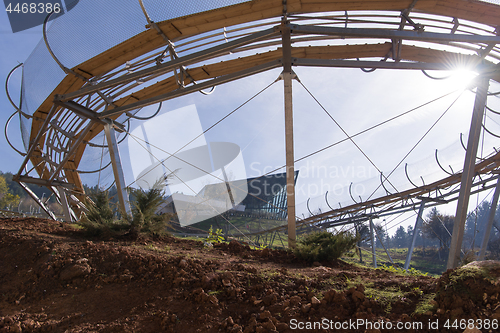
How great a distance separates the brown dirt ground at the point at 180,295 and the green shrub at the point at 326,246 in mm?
1396

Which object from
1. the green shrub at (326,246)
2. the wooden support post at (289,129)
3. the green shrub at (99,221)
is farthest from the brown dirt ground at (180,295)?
the wooden support post at (289,129)

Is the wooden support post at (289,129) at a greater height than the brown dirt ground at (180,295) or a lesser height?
greater

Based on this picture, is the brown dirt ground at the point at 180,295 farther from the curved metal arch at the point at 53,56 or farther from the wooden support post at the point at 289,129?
the curved metal arch at the point at 53,56

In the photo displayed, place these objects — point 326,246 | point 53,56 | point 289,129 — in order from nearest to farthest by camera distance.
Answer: point 326,246 → point 289,129 → point 53,56

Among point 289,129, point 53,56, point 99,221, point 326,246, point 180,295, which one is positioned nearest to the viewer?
point 180,295

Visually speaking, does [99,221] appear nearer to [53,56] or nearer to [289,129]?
[53,56]

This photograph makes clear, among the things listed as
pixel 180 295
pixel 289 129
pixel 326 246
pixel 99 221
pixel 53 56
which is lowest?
pixel 180 295

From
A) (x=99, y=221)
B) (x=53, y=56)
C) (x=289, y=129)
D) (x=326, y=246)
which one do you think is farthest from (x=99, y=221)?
(x=326, y=246)

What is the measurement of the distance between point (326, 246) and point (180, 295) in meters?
3.13

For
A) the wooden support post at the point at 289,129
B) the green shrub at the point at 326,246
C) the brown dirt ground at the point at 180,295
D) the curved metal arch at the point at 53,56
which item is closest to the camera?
the brown dirt ground at the point at 180,295

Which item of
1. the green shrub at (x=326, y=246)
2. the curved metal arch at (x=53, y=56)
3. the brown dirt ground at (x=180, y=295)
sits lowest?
the brown dirt ground at (x=180, y=295)

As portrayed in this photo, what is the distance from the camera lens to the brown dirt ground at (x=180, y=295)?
246 cm

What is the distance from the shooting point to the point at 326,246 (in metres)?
5.23

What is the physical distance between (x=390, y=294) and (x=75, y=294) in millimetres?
3505
